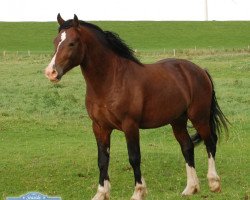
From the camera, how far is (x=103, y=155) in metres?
10.9

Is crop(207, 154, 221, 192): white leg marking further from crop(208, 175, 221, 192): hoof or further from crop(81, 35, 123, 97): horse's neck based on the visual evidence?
crop(81, 35, 123, 97): horse's neck

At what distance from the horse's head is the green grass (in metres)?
59.9

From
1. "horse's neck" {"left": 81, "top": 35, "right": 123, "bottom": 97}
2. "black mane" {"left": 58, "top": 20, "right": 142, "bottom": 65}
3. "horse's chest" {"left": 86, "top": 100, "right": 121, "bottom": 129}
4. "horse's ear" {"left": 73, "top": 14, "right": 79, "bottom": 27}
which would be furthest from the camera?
"black mane" {"left": 58, "top": 20, "right": 142, "bottom": 65}

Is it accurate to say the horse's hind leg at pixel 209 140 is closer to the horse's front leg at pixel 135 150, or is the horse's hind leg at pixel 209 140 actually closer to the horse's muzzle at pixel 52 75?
the horse's front leg at pixel 135 150

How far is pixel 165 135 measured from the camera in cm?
1897

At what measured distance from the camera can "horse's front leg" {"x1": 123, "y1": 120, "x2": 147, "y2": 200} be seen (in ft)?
34.4

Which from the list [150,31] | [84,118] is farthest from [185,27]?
[84,118]

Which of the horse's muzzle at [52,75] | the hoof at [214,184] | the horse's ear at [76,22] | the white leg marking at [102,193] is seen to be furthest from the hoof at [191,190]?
the horse's ear at [76,22]

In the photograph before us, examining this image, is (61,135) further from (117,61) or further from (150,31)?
(150,31)

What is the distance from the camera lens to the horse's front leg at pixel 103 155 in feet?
35.5

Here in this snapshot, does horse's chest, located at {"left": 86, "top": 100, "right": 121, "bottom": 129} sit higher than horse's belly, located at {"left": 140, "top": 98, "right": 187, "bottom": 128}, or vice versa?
horse's chest, located at {"left": 86, "top": 100, "right": 121, "bottom": 129}

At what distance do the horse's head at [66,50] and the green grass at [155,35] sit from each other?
59.9m
